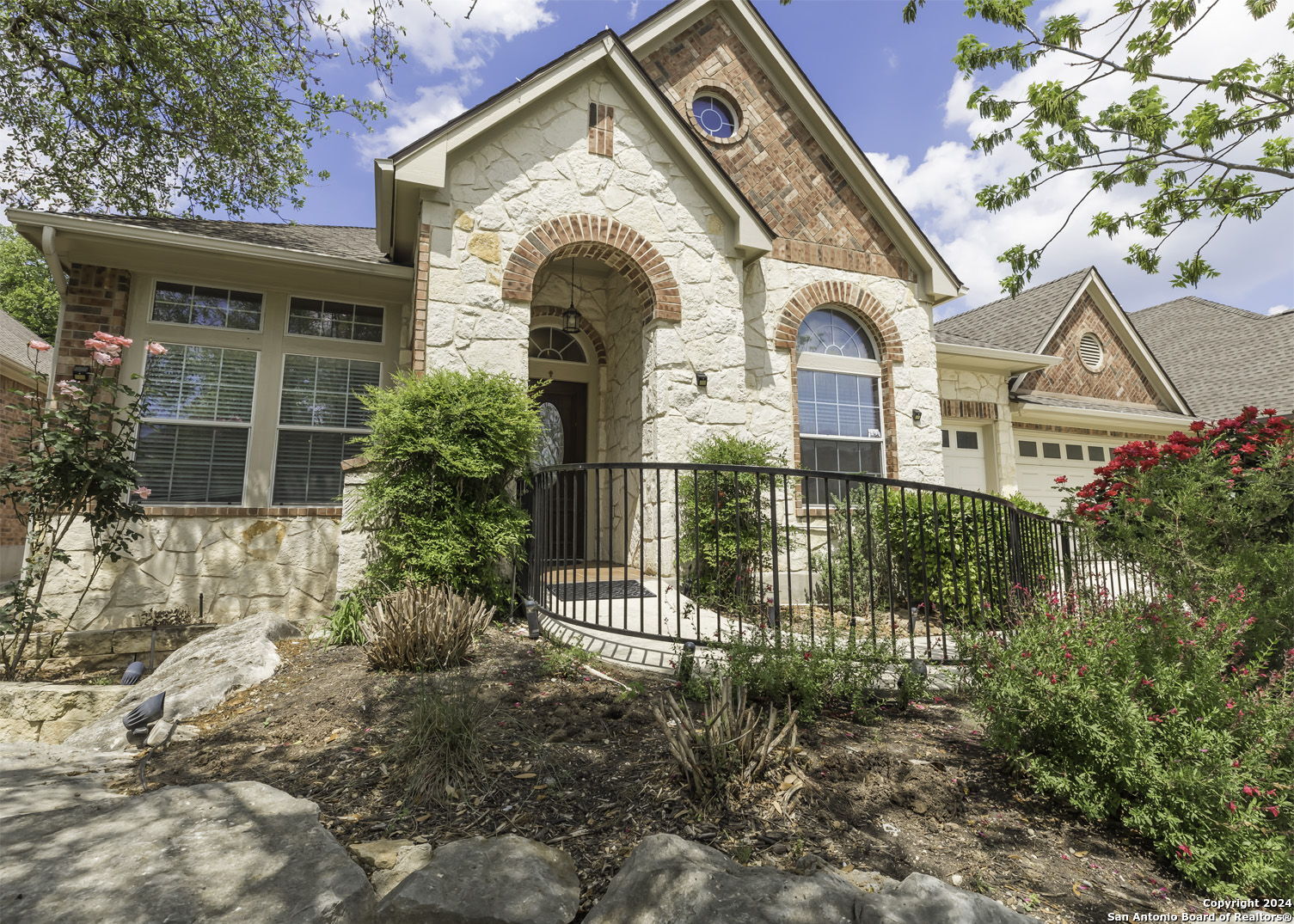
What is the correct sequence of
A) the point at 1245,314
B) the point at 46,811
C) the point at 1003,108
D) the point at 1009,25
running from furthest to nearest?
the point at 1245,314 → the point at 1003,108 → the point at 1009,25 → the point at 46,811

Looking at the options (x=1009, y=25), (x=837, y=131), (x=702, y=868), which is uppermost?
(x=837, y=131)

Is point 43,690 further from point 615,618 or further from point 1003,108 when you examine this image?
point 1003,108

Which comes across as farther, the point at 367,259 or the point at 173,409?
the point at 367,259

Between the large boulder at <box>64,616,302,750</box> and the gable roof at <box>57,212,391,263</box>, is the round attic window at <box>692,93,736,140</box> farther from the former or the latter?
the large boulder at <box>64,616,302,750</box>

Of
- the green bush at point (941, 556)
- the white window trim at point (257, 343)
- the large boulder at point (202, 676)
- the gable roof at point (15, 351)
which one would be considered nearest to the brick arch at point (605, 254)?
the white window trim at point (257, 343)

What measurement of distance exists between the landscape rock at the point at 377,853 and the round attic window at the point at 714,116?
29.3ft

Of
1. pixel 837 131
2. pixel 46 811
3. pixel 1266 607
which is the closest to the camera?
pixel 46 811

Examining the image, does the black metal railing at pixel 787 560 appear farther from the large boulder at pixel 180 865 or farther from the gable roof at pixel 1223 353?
the gable roof at pixel 1223 353

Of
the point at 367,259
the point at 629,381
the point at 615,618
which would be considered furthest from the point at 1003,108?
the point at 367,259

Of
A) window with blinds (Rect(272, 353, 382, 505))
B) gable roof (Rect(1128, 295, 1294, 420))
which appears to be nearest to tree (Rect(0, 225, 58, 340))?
window with blinds (Rect(272, 353, 382, 505))

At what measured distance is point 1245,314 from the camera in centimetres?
1802

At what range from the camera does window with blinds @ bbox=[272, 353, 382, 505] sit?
24.1ft

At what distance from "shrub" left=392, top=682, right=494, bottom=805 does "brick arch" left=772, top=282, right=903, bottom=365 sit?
6.29m

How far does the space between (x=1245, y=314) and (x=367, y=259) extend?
22.7 meters
